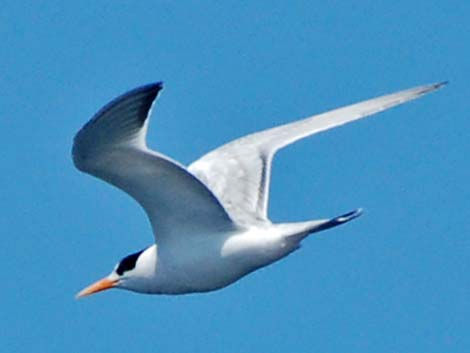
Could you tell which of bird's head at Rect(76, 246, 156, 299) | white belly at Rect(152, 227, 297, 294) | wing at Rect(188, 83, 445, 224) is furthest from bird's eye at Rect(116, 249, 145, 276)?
wing at Rect(188, 83, 445, 224)

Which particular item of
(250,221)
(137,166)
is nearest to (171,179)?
(137,166)

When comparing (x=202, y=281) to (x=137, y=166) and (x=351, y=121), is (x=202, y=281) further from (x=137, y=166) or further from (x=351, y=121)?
(x=351, y=121)

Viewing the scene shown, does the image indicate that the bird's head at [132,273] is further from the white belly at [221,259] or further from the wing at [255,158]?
the wing at [255,158]

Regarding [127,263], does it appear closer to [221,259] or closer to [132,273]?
[132,273]

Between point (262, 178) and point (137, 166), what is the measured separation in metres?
2.94

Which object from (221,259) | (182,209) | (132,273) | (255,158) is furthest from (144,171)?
(255,158)

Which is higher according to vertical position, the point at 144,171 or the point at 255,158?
the point at 255,158

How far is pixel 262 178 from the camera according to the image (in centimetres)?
1759

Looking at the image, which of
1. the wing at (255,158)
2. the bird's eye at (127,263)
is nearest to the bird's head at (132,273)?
the bird's eye at (127,263)

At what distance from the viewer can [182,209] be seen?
15484mm

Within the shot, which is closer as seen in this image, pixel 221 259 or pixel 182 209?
pixel 182 209

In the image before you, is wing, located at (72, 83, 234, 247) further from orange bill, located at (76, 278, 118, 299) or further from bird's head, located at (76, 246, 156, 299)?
orange bill, located at (76, 278, 118, 299)

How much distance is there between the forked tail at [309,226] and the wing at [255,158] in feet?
3.39

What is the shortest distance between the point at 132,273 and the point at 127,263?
140mm
